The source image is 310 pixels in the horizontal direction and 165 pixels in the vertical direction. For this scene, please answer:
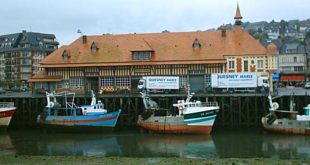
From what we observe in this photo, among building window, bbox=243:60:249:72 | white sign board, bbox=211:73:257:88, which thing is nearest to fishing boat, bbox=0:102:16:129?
white sign board, bbox=211:73:257:88

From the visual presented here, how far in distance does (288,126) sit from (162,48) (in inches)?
762

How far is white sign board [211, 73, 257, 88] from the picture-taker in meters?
42.6

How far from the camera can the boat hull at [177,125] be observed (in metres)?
34.5

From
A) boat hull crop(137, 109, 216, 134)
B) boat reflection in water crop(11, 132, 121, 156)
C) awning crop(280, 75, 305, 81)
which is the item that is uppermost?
awning crop(280, 75, 305, 81)

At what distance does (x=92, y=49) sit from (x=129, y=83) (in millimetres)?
6107

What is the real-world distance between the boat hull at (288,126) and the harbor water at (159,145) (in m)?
0.65

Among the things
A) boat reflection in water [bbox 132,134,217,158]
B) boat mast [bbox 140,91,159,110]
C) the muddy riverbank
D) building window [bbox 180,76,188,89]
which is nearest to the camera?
the muddy riverbank

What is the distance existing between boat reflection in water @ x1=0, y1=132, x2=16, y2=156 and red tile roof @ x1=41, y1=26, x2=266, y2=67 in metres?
15.5

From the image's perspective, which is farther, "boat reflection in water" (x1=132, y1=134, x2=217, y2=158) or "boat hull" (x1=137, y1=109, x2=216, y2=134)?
"boat hull" (x1=137, y1=109, x2=216, y2=134)

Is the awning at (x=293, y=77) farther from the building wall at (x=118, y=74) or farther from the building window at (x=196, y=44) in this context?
the building wall at (x=118, y=74)

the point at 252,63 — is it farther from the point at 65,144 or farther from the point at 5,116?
the point at 5,116

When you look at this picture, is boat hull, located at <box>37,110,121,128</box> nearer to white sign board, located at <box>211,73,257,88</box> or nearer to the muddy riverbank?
white sign board, located at <box>211,73,257,88</box>

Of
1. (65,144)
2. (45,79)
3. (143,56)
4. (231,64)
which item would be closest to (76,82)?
(45,79)

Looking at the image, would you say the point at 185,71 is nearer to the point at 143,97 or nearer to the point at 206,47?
the point at 206,47
